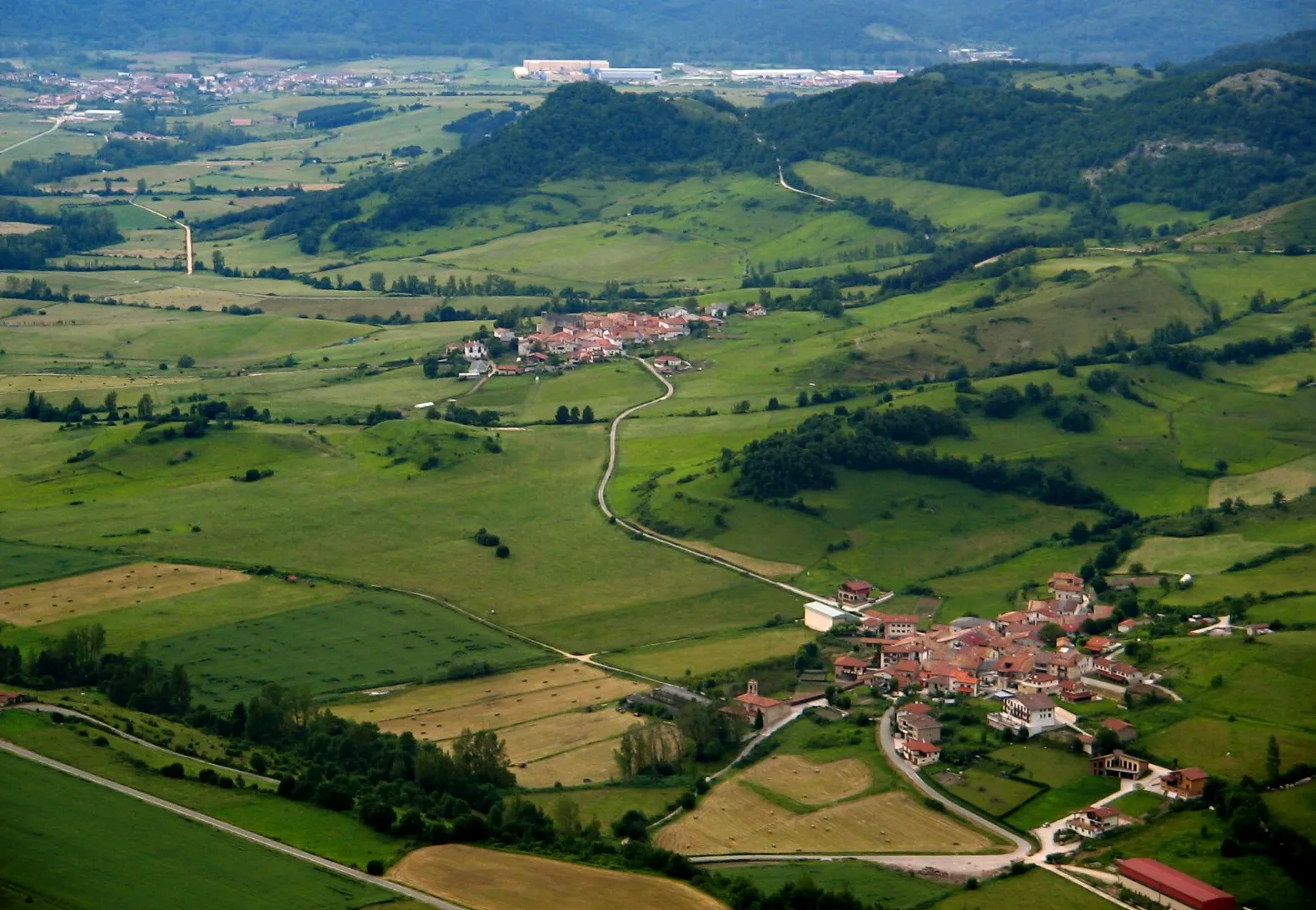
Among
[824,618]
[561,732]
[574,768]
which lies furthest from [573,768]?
[824,618]

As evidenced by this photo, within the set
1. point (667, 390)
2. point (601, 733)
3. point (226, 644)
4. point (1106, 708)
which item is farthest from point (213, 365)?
point (1106, 708)

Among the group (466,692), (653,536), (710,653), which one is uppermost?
(653,536)

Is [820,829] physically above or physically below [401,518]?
below

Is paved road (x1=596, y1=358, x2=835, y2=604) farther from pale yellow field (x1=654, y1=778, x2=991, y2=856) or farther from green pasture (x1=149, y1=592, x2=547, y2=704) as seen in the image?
pale yellow field (x1=654, y1=778, x2=991, y2=856)

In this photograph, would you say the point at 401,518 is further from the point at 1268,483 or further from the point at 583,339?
the point at 1268,483

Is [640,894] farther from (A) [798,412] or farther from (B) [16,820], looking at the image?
(A) [798,412]

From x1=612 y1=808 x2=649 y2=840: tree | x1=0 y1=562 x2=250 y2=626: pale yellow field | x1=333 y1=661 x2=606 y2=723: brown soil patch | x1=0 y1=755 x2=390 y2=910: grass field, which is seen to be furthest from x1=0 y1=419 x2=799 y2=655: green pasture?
x1=0 y1=755 x2=390 y2=910: grass field
